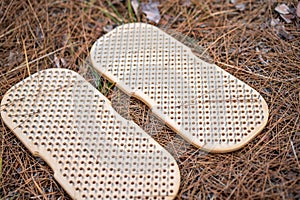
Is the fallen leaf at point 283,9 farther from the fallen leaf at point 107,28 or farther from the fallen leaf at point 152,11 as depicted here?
the fallen leaf at point 107,28

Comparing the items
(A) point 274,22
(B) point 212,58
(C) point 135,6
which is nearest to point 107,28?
(C) point 135,6

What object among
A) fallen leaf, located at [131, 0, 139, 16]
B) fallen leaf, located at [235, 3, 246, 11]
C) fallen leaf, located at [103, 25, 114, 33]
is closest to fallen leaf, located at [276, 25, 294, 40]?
fallen leaf, located at [235, 3, 246, 11]

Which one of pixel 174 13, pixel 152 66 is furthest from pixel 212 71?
pixel 174 13

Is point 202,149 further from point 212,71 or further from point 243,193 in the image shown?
point 212,71

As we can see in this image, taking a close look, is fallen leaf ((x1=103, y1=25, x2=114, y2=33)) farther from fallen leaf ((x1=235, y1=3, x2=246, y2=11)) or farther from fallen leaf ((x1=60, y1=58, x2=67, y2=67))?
fallen leaf ((x1=235, y1=3, x2=246, y2=11))

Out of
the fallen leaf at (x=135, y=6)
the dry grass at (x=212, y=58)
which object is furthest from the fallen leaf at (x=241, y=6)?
the fallen leaf at (x=135, y=6)

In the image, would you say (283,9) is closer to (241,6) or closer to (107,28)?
(241,6)
